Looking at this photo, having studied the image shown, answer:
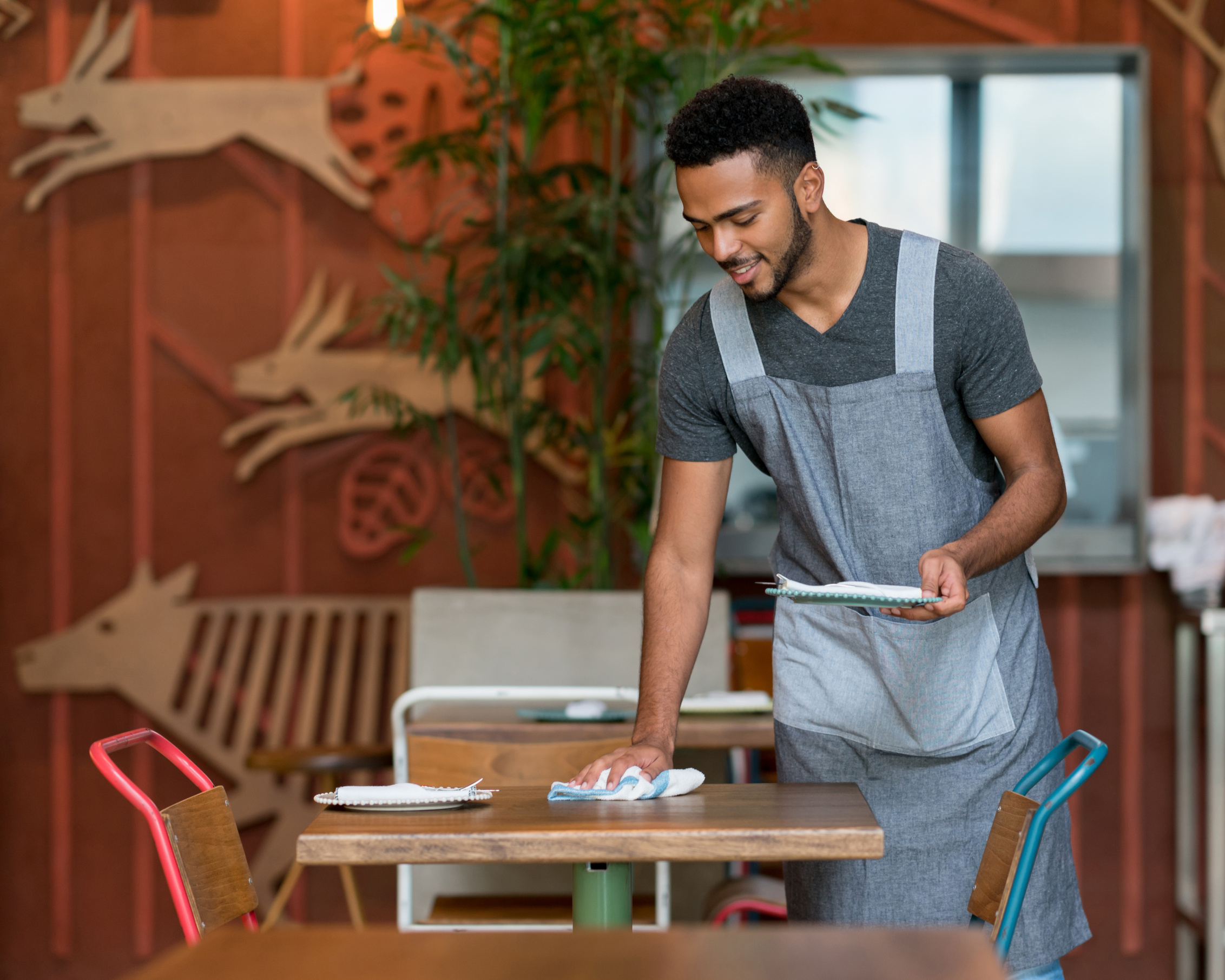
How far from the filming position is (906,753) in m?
1.71

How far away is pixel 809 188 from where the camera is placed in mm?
1710

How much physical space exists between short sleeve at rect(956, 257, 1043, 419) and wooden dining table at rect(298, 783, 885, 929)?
0.57 meters

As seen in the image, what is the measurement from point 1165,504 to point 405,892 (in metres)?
2.29

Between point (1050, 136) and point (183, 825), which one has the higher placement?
point (1050, 136)

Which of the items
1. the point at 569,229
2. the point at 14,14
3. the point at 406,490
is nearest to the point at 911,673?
the point at 569,229

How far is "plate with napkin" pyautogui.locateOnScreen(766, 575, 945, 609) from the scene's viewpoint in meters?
1.32

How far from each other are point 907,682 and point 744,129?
2.38 feet

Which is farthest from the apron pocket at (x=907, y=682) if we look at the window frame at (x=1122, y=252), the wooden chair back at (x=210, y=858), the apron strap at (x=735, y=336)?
the window frame at (x=1122, y=252)

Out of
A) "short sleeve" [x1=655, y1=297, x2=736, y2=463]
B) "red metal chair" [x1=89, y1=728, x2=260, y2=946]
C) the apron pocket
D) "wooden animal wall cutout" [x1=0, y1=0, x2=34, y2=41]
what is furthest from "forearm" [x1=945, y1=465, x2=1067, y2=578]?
"wooden animal wall cutout" [x1=0, y1=0, x2=34, y2=41]

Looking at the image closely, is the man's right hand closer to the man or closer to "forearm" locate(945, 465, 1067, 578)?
the man

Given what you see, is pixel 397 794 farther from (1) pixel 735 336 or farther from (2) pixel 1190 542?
(2) pixel 1190 542

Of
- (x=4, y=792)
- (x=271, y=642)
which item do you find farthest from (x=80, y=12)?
(x=4, y=792)

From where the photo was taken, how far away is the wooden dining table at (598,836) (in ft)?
4.10

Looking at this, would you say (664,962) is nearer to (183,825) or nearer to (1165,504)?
(183,825)
